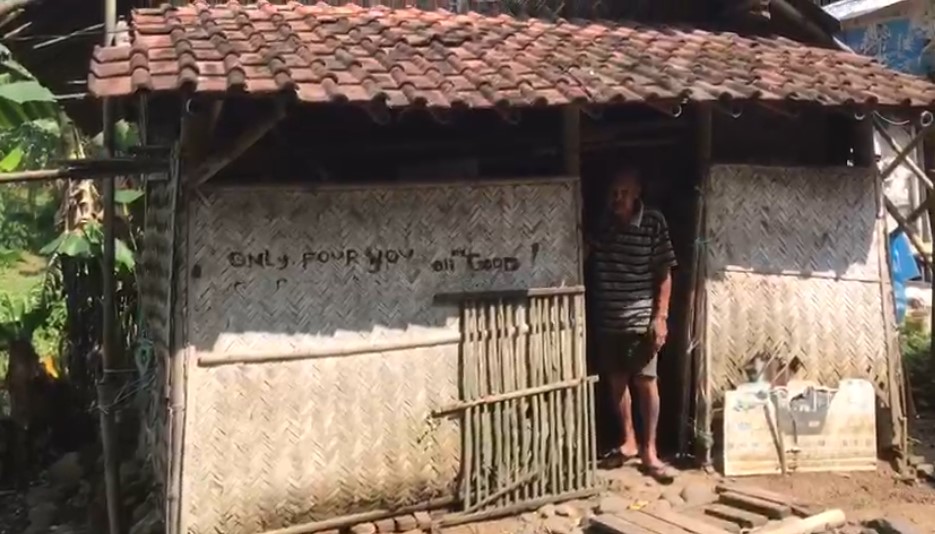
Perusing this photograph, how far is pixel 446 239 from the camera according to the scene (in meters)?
6.11

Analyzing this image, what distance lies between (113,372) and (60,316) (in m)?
3.89

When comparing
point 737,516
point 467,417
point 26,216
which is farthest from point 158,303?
point 26,216

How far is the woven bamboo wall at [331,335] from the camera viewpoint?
18.1 feet

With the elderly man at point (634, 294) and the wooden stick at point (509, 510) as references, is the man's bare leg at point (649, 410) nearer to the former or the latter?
the elderly man at point (634, 294)

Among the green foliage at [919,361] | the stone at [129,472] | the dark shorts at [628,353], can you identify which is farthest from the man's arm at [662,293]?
the stone at [129,472]

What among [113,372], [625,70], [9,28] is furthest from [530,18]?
[9,28]

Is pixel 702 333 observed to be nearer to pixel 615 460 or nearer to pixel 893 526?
pixel 615 460

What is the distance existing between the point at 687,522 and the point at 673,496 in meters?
0.62

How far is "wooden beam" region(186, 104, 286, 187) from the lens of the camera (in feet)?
17.6

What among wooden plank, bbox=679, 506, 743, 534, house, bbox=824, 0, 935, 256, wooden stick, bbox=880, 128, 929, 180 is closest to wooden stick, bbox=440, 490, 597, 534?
wooden plank, bbox=679, 506, 743, 534

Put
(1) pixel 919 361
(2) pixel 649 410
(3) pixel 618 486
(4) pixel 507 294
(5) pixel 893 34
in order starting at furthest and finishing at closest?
(5) pixel 893 34
(1) pixel 919 361
(2) pixel 649 410
(3) pixel 618 486
(4) pixel 507 294

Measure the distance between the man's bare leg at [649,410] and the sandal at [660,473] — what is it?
0.11 ft

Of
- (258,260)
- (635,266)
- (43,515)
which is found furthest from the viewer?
(43,515)

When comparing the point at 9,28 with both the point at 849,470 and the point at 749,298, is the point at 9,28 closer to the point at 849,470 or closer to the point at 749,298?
the point at 749,298
